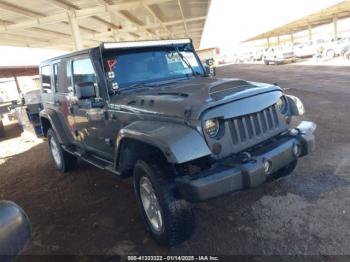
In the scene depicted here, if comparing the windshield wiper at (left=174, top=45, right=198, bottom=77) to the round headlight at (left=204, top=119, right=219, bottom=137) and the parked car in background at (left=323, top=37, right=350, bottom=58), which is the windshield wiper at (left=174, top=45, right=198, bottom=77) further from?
the parked car in background at (left=323, top=37, right=350, bottom=58)

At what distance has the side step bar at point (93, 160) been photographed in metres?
4.23

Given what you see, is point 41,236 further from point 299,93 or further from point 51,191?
point 299,93

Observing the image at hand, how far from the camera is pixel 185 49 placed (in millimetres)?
4977

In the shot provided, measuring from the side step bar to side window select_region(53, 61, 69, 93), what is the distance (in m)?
0.98

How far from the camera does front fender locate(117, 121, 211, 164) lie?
2.87m

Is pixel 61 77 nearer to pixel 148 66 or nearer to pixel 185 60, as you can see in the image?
pixel 148 66

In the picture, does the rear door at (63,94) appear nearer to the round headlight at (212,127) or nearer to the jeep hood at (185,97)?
the jeep hood at (185,97)

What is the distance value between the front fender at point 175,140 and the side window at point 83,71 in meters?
1.54

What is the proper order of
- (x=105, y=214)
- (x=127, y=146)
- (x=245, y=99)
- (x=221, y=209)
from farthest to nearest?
(x=105, y=214) → (x=221, y=209) → (x=127, y=146) → (x=245, y=99)

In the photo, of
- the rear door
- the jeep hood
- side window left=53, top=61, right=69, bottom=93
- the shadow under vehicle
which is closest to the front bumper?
the shadow under vehicle

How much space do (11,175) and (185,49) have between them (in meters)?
4.82

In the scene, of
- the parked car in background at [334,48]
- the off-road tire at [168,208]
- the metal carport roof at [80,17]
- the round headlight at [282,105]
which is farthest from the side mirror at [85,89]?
the parked car in background at [334,48]

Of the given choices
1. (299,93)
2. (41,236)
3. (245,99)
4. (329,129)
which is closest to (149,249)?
(41,236)

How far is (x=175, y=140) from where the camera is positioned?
116 inches
